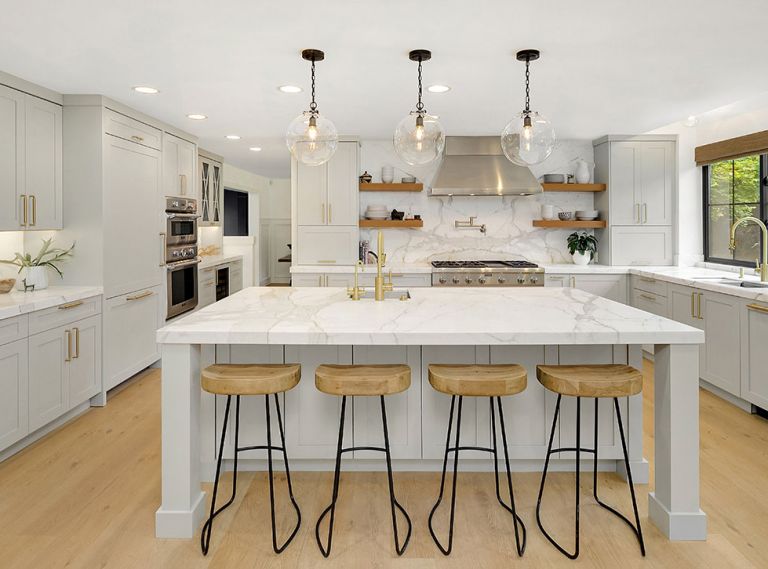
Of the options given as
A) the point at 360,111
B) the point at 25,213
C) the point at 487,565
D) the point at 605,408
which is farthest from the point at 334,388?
the point at 360,111

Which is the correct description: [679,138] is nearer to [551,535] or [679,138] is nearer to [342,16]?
[342,16]

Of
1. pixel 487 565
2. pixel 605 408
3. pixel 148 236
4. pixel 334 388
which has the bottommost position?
pixel 487 565

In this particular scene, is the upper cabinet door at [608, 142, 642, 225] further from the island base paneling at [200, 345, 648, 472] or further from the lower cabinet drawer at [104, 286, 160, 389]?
the lower cabinet drawer at [104, 286, 160, 389]

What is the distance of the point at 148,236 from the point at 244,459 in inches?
100

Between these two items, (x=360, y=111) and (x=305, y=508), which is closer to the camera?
(x=305, y=508)

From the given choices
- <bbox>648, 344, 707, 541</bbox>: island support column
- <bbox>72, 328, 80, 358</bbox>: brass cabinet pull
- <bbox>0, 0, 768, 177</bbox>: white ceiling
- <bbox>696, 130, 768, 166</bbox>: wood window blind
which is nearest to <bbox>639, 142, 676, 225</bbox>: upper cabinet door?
<bbox>696, 130, 768, 166</bbox>: wood window blind

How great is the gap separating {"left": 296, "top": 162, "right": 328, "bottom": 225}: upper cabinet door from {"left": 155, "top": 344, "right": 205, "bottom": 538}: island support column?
3.54 metres

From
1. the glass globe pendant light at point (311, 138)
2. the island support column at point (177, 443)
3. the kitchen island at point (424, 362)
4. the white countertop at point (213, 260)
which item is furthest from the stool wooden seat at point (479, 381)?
the white countertop at point (213, 260)

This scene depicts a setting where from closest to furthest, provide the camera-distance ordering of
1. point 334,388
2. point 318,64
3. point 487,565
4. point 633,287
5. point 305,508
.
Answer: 1. point 487,565
2. point 334,388
3. point 305,508
4. point 318,64
5. point 633,287

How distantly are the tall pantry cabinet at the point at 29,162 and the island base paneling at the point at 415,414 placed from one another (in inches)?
70.3

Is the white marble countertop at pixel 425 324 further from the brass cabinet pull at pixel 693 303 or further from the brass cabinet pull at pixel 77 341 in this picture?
the brass cabinet pull at pixel 693 303

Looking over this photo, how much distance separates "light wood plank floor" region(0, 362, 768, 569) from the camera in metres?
2.12

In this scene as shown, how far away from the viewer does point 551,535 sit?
2.29 meters

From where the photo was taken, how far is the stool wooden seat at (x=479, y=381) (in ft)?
7.18
